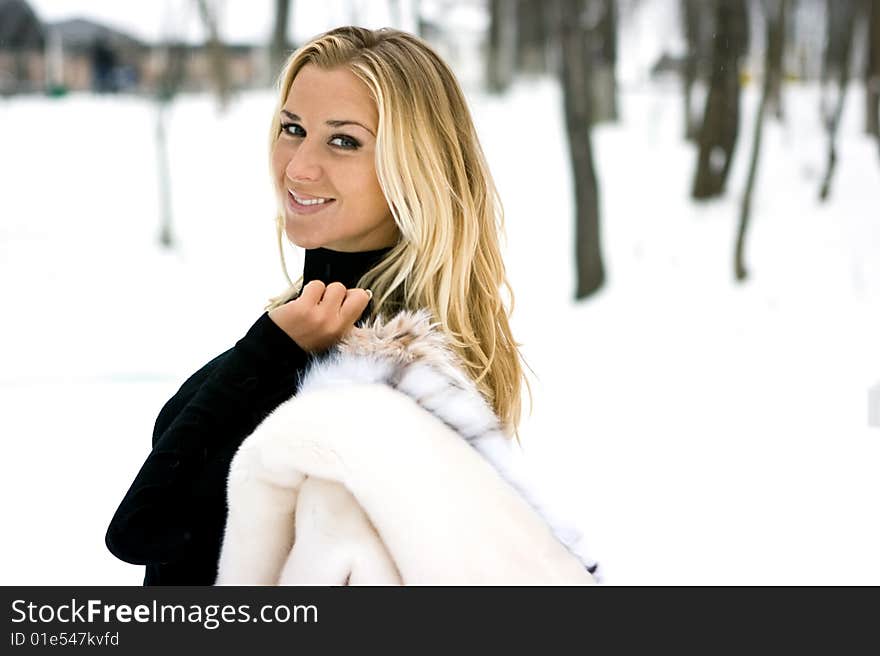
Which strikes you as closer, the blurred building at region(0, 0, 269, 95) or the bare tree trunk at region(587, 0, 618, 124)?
the bare tree trunk at region(587, 0, 618, 124)

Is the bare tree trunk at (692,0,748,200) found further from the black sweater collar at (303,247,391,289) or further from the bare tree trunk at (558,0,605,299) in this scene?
the black sweater collar at (303,247,391,289)

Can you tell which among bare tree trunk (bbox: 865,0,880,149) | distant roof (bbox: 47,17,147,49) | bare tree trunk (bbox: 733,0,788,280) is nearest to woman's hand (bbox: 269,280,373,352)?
bare tree trunk (bbox: 733,0,788,280)

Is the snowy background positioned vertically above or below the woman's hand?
below

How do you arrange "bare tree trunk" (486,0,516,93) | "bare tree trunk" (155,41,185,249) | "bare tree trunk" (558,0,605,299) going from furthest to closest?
"bare tree trunk" (486,0,516,93) → "bare tree trunk" (155,41,185,249) → "bare tree trunk" (558,0,605,299)

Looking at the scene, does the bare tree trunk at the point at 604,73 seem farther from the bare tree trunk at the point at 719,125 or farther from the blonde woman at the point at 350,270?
the blonde woman at the point at 350,270

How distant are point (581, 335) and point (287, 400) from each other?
394 cm

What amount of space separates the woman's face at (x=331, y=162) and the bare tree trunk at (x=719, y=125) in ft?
17.7

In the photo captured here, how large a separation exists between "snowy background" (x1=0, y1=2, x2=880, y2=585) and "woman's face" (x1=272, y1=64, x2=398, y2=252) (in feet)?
1.53

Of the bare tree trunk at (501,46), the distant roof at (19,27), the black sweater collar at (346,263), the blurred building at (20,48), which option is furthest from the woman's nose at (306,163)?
the bare tree trunk at (501,46)

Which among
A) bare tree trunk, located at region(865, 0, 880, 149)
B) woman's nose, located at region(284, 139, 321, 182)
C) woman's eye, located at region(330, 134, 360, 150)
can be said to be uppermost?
bare tree trunk, located at region(865, 0, 880, 149)

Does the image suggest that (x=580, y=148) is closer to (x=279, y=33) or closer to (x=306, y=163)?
(x=306, y=163)

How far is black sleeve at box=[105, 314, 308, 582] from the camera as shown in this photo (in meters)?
1.00

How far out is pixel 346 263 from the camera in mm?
1168
